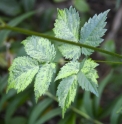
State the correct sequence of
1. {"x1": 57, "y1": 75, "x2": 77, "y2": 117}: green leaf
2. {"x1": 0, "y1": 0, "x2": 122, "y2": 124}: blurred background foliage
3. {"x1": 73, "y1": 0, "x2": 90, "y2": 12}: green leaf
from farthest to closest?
{"x1": 73, "y1": 0, "x2": 90, "y2": 12}: green leaf → {"x1": 0, "y1": 0, "x2": 122, "y2": 124}: blurred background foliage → {"x1": 57, "y1": 75, "x2": 77, "y2": 117}: green leaf

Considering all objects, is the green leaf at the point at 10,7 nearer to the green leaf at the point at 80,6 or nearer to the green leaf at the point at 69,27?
the green leaf at the point at 80,6

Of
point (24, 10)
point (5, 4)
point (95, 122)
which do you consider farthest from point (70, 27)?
point (5, 4)

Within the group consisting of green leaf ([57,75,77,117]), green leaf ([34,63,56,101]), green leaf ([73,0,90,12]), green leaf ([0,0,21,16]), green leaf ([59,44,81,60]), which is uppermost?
green leaf ([0,0,21,16])

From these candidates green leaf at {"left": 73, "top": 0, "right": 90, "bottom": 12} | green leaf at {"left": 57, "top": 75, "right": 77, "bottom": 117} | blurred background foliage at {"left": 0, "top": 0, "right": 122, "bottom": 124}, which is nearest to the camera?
green leaf at {"left": 57, "top": 75, "right": 77, "bottom": 117}

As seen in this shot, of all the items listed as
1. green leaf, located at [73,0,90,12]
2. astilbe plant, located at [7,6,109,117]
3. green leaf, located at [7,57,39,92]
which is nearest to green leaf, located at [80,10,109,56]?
astilbe plant, located at [7,6,109,117]

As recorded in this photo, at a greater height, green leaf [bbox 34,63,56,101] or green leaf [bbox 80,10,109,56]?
green leaf [bbox 80,10,109,56]

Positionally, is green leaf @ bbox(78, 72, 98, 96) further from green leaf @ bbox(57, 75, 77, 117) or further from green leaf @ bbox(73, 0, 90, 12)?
green leaf @ bbox(73, 0, 90, 12)

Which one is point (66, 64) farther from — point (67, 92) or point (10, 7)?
point (10, 7)
